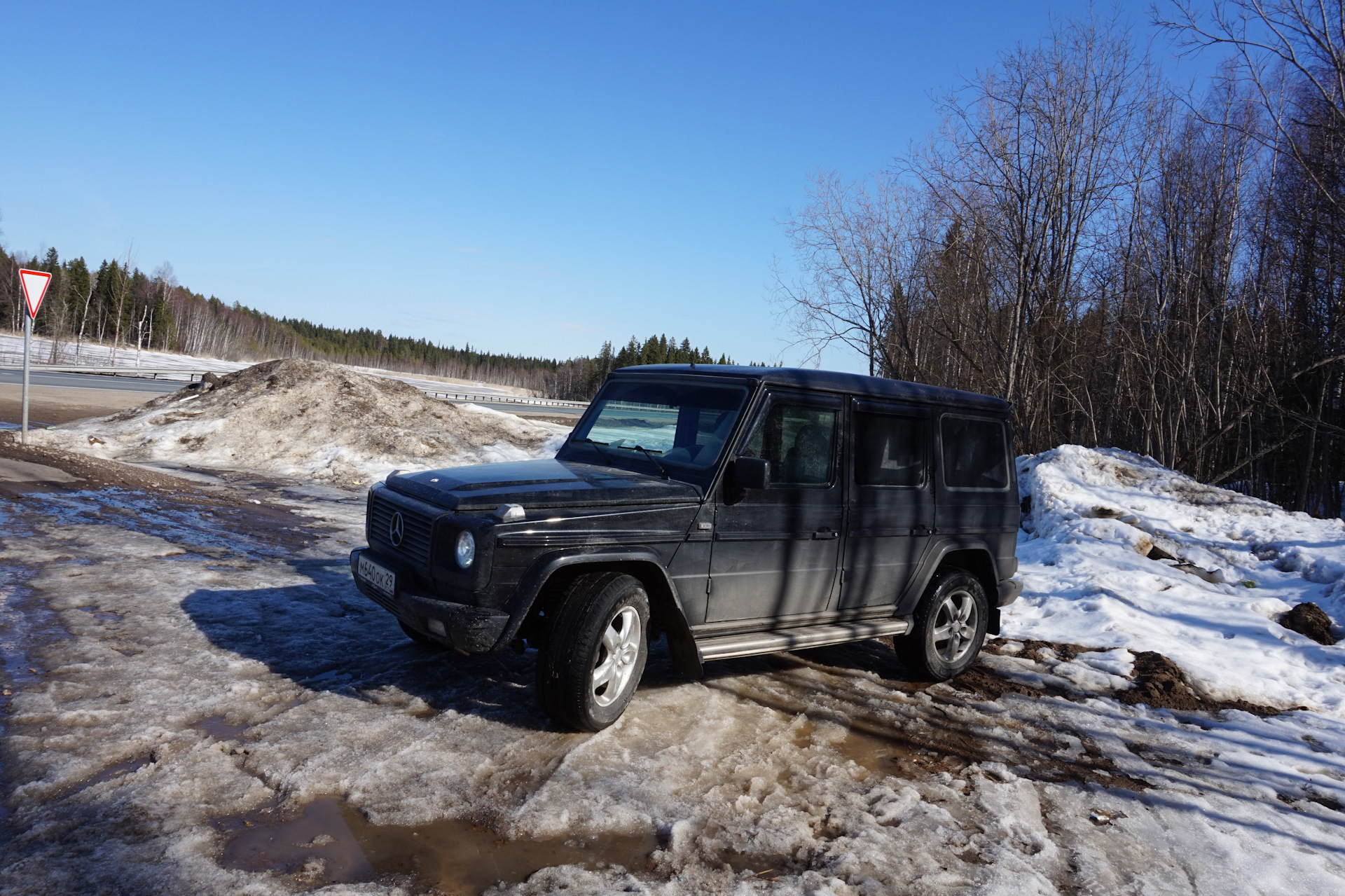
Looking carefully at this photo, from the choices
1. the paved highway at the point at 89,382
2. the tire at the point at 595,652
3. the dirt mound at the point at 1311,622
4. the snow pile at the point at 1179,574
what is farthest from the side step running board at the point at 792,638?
the paved highway at the point at 89,382

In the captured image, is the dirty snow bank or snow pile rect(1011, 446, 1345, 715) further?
snow pile rect(1011, 446, 1345, 715)

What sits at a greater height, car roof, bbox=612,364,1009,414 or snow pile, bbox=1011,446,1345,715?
car roof, bbox=612,364,1009,414

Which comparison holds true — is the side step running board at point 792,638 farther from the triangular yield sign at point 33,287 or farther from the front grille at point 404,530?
the triangular yield sign at point 33,287

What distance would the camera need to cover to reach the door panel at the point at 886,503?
213 inches

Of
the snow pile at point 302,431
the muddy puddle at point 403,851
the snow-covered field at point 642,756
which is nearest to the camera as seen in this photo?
the muddy puddle at point 403,851

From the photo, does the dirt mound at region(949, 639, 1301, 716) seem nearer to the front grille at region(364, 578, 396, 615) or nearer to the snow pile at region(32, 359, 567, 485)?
the front grille at region(364, 578, 396, 615)

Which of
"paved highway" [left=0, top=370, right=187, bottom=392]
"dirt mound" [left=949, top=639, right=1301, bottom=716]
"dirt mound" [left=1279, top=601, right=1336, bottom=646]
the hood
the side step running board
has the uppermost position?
the hood

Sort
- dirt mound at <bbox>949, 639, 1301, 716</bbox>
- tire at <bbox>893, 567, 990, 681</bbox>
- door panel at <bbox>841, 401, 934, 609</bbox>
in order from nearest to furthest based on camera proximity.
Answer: door panel at <bbox>841, 401, 934, 609</bbox>
tire at <bbox>893, 567, 990, 681</bbox>
dirt mound at <bbox>949, 639, 1301, 716</bbox>

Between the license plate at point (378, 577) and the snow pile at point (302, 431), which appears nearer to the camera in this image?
the license plate at point (378, 577)

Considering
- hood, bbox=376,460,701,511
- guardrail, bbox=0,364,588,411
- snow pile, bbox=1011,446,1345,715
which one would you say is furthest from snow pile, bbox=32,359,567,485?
guardrail, bbox=0,364,588,411

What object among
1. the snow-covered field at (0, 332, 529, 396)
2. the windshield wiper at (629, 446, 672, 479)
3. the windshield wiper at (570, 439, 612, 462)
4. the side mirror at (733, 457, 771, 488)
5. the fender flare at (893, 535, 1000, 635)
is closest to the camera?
the side mirror at (733, 457, 771, 488)

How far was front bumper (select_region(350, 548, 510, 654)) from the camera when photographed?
3.92 m

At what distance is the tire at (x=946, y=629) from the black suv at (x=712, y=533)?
2 centimetres

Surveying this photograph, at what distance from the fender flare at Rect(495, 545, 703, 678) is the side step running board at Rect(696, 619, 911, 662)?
11cm
